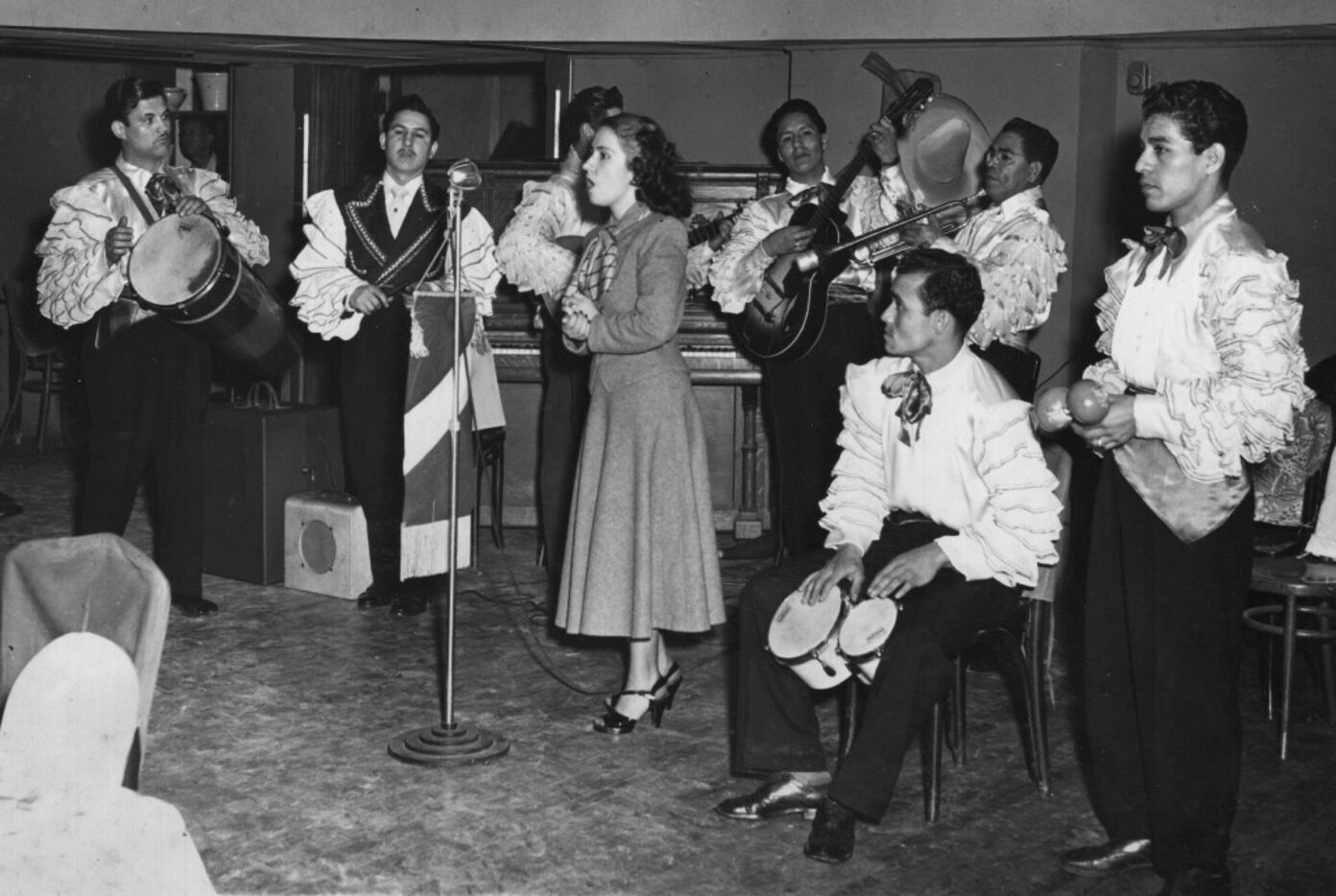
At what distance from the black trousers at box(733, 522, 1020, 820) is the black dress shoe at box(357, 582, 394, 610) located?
7.62ft

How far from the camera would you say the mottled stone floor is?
3.44 metres

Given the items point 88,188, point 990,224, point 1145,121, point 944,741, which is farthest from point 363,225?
point 1145,121

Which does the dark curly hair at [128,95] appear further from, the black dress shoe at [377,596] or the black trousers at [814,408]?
the black trousers at [814,408]

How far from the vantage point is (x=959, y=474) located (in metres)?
3.78

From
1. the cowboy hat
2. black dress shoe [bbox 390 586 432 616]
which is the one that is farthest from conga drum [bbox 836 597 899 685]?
black dress shoe [bbox 390 586 432 616]

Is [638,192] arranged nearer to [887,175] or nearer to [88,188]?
[887,175]

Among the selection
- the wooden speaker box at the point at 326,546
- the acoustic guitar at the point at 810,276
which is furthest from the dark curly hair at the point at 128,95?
the acoustic guitar at the point at 810,276

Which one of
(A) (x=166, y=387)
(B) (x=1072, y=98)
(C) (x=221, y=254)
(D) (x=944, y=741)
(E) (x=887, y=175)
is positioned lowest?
(D) (x=944, y=741)

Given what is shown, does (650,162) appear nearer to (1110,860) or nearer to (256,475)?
(1110,860)

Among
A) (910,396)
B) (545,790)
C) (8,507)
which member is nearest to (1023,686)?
(910,396)

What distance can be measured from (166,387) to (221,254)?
58cm

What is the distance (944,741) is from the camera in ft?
14.5

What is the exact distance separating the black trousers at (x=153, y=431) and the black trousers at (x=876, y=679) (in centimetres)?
263

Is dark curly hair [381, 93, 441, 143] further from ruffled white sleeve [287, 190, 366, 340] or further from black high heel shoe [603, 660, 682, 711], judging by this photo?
black high heel shoe [603, 660, 682, 711]
